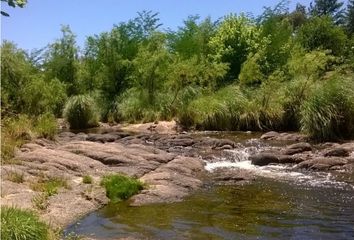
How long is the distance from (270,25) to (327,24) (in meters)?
10.5

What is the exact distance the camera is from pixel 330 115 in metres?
20.1

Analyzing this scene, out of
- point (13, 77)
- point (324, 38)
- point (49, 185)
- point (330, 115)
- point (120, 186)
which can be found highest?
point (324, 38)

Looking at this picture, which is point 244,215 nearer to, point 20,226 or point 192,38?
point 20,226

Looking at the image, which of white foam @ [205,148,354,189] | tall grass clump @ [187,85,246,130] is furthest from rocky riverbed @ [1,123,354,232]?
tall grass clump @ [187,85,246,130]

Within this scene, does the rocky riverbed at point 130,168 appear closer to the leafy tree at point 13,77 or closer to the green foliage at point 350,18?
the leafy tree at point 13,77

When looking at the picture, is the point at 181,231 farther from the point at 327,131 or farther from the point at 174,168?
the point at 327,131

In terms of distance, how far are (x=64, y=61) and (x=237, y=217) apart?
30119 mm

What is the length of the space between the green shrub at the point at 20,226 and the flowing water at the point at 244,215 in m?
1.59

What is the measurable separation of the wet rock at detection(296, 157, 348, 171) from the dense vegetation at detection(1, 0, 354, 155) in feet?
16.7

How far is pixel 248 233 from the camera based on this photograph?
8.53 meters

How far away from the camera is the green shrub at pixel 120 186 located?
35.7 ft

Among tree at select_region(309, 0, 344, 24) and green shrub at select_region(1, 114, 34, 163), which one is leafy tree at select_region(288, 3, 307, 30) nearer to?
tree at select_region(309, 0, 344, 24)

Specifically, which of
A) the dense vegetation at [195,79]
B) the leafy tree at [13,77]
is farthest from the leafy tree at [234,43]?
the leafy tree at [13,77]

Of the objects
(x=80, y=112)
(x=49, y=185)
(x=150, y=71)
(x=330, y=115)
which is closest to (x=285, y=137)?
(x=330, y=115)
